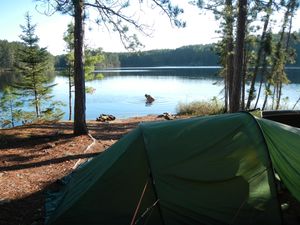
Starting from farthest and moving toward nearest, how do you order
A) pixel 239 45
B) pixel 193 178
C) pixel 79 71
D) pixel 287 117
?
pixel 239 45
pixel 79 71
pixel 287 117
pixel 193 178

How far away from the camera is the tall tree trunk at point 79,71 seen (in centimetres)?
871

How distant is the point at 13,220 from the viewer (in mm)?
4664

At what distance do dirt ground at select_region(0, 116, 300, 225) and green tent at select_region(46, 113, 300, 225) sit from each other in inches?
32.4

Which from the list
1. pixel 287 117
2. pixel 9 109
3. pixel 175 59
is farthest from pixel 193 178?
pixel 175 59

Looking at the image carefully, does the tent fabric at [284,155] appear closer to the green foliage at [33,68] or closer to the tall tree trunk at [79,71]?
the tall tree trunk at [79,71]

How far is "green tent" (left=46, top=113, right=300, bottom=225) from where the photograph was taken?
4.07 meters

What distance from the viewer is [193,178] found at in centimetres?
414

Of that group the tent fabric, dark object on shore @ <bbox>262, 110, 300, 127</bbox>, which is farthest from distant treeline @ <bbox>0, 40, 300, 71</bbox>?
the tent fabric

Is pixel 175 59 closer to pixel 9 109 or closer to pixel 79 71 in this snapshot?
pixel 9 109

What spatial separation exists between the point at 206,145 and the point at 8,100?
2463cm

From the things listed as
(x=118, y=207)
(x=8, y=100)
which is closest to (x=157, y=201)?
(x=118, y=207)

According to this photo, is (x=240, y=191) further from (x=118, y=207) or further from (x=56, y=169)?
(x=56, y=169)

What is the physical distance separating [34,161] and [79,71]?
2.78m

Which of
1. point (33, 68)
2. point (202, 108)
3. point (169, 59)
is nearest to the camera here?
point (202, 108)
